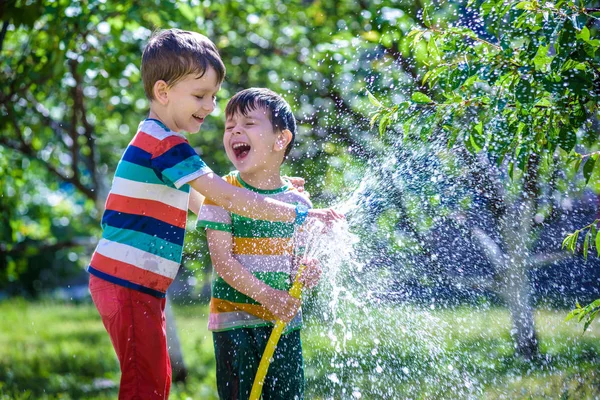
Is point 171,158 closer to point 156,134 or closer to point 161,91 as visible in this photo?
point 156,134

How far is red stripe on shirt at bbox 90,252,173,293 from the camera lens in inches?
90.1

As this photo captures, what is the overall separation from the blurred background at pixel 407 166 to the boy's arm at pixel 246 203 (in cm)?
44

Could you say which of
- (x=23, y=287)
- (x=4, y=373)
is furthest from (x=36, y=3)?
(x=23, y=287)

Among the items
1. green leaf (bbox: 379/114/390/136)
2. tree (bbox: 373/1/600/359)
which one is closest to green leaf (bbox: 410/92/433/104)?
tree (bbox: 373/1/600/359)

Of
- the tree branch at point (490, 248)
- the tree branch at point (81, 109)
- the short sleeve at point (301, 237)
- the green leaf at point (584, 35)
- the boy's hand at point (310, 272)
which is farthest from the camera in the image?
the tree branch at point (81, 109)

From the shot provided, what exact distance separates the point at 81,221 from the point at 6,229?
8.55 ft

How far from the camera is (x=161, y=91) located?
2.44 metres

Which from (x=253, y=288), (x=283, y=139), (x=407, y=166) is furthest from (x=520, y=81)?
(x=407, y=166)

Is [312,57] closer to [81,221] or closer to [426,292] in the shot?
[426,292]

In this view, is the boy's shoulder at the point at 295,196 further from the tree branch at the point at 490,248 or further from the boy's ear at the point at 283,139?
the tree branch at the point at 490,248

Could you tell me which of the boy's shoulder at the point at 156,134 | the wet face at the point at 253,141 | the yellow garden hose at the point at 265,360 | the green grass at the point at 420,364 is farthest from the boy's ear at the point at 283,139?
the green grass at the point at 420,364

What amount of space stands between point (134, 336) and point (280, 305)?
1.57ft

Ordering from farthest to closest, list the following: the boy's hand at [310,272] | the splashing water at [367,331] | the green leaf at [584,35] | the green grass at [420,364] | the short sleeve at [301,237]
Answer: the green grass at [420,364]
the splashing water at [367,331]
the short sleeve at [301,237]
the boy's hand at [310,272]
the green leaf at [584,35]

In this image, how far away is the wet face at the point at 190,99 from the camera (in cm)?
242
